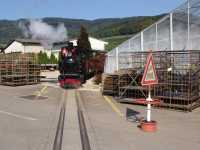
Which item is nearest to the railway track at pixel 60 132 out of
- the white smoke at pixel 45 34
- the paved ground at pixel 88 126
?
the paved ground at pixel 88 126

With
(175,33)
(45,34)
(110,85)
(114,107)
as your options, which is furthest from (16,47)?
(114,107)

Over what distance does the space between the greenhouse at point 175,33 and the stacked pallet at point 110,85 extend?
104cm

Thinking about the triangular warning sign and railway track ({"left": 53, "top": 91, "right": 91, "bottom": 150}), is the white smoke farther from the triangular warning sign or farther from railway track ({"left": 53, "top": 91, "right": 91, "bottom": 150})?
the triangular warning sign

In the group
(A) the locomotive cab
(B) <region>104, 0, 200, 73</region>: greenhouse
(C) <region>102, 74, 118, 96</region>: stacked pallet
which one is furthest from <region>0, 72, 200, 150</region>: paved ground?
(A) the locomotive cab

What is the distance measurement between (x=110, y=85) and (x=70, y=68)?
5004mm

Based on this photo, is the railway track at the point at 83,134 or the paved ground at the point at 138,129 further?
the paved ground at the point at 138,129

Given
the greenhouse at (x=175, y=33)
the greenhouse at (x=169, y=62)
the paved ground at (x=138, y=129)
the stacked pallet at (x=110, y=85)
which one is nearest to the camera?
the paved ground at (x=138, y=129)

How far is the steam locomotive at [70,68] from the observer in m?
24.7

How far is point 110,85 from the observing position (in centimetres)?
2075

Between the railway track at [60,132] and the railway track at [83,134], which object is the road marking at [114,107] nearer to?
the railway track at [83,134]

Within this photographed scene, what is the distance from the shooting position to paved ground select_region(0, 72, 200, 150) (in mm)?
9141

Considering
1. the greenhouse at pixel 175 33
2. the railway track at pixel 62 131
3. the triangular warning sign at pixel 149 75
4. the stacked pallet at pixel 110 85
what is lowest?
the railway track at pixel 62 131

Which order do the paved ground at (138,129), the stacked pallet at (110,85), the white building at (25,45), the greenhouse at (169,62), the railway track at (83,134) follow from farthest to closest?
the white building at (25,45)
the stacked pallet at (110,85)
the greenhouse at (169,62)
the paved ground at (138,129)
the railway track at (83,134)

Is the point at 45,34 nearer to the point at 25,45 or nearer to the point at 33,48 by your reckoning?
the point at 33,48
